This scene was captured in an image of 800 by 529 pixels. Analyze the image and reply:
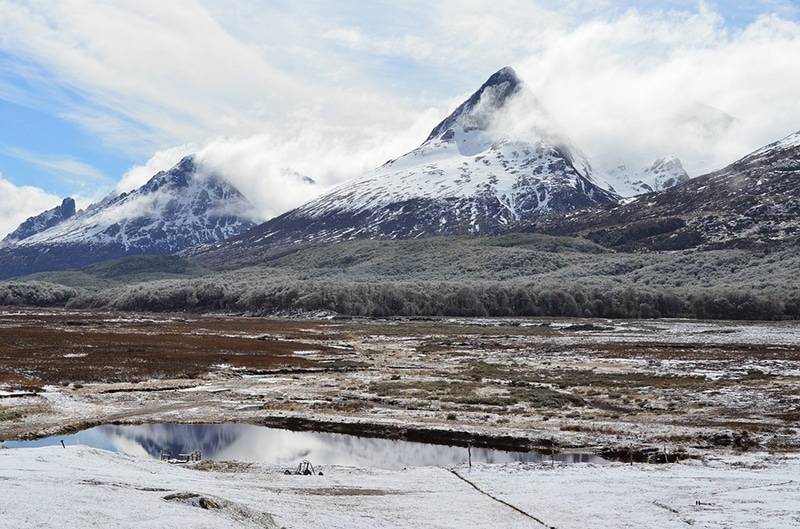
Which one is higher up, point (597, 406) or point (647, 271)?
point (647, 271)

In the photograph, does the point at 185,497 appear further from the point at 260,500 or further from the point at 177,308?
the point at 177,308

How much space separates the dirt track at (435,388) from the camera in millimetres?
35125

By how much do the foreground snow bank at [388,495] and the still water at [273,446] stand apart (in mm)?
4188

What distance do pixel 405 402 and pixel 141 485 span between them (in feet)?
90.6

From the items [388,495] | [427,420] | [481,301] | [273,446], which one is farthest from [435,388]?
[481,301]

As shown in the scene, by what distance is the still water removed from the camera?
98.7 feet

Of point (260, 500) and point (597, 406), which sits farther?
point (597, 406)

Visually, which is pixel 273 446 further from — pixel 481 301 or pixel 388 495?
pixel 481 301

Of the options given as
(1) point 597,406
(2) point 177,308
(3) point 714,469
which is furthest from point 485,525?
(2) point 177,308

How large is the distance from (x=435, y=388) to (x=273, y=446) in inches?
742

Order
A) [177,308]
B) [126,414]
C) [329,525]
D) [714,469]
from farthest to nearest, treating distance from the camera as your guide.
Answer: [177,308] → [126,414] → [714,469] → [329,525]

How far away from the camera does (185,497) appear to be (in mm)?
15930

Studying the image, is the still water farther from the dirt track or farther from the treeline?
the treeline

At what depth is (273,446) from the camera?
3303 centimetres
